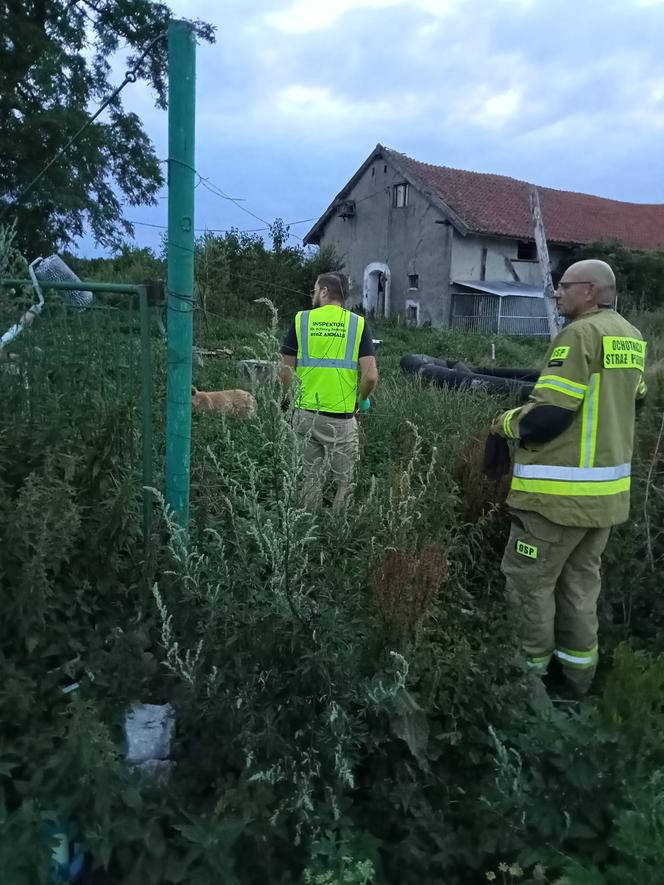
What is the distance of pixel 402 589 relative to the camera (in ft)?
8.94

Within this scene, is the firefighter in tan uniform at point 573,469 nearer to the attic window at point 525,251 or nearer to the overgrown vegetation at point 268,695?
the overgrown vegetation at point 268,695

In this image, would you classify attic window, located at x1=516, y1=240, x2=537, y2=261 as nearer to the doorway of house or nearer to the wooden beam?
the doorway of house

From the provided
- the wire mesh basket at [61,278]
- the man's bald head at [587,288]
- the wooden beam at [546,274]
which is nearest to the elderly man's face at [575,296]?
the man's bald head at [587,288]

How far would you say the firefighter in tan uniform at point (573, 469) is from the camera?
3150 millimetres

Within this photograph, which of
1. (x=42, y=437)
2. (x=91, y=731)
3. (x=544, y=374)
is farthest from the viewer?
(x=544, y=374)

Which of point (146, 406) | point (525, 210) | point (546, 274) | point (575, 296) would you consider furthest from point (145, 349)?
point (525, 210)

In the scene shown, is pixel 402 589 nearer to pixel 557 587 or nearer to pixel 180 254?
pixel 557 587

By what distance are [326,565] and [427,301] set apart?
2668cm

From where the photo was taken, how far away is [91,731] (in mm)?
2297

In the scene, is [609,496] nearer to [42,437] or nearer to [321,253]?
[42,437]

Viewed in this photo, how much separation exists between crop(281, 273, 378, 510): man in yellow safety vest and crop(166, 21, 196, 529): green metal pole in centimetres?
126

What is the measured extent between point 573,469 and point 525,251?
27728mm

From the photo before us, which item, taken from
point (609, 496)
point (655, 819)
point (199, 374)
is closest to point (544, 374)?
point (609, 496)

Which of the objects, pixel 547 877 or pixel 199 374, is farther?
pixel 199 374
